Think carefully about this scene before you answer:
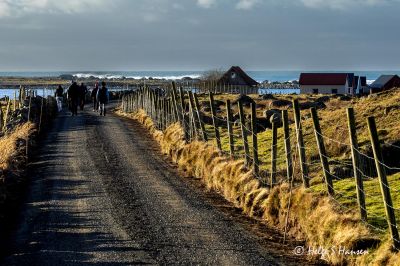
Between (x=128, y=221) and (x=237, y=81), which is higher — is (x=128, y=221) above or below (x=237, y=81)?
below

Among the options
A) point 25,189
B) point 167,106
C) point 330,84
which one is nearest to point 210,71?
point 330,84

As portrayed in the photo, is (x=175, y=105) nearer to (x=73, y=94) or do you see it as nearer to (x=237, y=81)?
(x=73, y=94)

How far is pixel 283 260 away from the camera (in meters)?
10.0

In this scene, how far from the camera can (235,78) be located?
4097 inches

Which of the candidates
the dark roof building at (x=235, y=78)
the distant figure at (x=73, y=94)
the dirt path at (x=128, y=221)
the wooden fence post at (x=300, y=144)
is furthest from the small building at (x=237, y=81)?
the wooden fence post at (x=300, y=144)

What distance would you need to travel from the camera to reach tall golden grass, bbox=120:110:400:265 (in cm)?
950

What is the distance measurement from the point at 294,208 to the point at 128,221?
3.33m

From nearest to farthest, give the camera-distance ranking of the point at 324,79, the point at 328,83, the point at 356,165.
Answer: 1. the point at 356,165
2. the point at 328,83
3. the point at 324,79

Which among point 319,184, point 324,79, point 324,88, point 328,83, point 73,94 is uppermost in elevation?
point 73,94

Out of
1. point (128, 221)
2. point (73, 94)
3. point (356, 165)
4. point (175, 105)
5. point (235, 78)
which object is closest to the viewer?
point (356, 165)

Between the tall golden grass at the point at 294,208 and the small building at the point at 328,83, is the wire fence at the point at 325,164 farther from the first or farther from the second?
the small building at the point at 328,83

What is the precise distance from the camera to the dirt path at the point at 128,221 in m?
10.3

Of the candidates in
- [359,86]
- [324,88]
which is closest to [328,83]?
[324,88]

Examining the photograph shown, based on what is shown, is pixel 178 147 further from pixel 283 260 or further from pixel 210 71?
pixel 210 71
